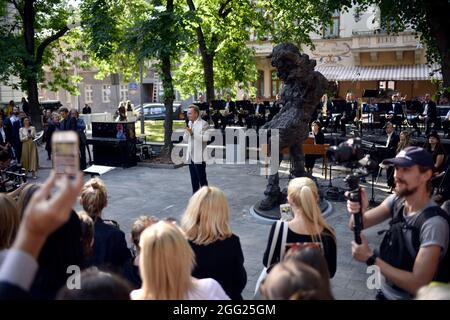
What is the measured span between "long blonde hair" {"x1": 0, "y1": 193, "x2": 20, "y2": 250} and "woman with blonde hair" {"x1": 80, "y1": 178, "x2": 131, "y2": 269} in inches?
28.9

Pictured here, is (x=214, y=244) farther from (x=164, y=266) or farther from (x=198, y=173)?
(x=198, y=173)

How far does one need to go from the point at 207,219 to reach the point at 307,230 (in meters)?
0.79

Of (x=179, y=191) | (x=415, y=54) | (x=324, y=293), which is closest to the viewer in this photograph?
(x=324, y=293)

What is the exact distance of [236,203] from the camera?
33.7 feet

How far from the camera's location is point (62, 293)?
7.36ft

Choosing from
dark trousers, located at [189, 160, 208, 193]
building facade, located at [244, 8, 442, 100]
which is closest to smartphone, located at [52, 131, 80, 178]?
dark trousers, located at [189, 160, 208, 193]

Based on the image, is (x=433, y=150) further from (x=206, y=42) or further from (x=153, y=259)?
(x=206, y=42)

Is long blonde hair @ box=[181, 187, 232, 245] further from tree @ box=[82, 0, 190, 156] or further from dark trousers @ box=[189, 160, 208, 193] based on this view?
tree @ box=[82, 0, 190, 156]

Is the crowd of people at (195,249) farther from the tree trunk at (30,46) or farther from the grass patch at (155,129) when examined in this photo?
the tree trunk at (30,46)

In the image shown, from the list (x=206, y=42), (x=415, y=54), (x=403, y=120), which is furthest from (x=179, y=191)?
(x=415, y=54)

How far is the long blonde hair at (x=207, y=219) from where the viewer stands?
362cm

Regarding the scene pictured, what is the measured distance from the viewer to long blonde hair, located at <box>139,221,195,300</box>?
2.59m
